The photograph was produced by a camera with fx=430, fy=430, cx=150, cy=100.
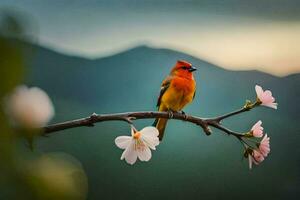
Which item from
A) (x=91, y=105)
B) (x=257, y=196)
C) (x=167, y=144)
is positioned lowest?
(x=257, y=196)

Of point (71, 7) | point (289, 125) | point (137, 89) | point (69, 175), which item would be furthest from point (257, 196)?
point (69, 175)

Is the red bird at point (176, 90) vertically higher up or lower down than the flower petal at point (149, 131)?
higher up

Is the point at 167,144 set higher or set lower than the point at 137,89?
lower

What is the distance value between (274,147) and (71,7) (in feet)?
3.20

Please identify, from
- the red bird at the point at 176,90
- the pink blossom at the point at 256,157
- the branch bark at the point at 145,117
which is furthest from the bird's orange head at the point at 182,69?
the pink blossom at the point at 256,157

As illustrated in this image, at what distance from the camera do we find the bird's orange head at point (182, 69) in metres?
1.63

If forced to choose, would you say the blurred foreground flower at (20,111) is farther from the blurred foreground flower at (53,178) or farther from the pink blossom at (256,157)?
the pink blossom at (256,157)

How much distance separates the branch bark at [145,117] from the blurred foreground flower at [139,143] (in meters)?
0.07

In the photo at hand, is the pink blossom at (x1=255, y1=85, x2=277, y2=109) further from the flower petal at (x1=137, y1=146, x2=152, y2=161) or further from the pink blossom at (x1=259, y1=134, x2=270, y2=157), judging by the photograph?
the flower petal at (x1=137, y1=146, x2=152, y2=161)

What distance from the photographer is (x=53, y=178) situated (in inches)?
5.8

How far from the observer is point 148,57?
1.64 metres

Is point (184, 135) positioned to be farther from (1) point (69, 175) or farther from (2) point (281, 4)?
(1) point (69, 175)

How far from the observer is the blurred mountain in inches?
62.9

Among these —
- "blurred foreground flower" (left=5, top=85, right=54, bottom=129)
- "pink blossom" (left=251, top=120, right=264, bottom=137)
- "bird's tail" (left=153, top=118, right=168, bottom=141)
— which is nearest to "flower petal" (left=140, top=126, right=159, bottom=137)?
"bird's tail" (left=153, top=118, right=168, bottom=141)
